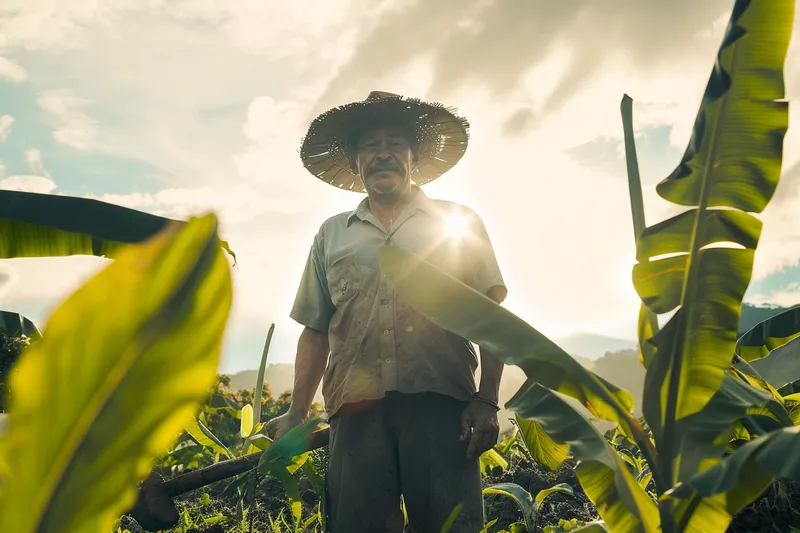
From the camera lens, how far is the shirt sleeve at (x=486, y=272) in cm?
240

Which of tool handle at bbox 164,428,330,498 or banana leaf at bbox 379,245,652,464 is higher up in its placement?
banana leaf at bbox 379,245,652,464

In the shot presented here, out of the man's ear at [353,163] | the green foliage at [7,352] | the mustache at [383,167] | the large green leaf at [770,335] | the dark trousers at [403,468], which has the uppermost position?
the man's ear at [353,163]

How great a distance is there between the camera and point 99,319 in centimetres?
38

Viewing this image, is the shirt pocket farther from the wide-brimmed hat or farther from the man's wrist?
the wide-brimmed hat

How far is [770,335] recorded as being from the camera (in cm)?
255

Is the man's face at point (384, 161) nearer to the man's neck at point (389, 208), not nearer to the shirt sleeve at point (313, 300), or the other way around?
the man's neck at point (389, 208)

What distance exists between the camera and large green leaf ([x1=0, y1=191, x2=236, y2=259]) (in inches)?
35.6

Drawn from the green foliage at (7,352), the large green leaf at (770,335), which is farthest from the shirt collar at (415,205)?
the large green leaf at (770,335)

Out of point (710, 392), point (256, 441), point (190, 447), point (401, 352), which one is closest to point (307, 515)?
point (190, 447)

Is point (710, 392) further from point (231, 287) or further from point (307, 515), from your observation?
point (307, 515)

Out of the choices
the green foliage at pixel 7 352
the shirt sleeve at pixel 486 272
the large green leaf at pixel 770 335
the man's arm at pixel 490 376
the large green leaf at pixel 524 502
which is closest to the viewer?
the green foliage at pixel 7 352

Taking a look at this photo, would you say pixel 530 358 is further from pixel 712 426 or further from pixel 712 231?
pixel 712 231

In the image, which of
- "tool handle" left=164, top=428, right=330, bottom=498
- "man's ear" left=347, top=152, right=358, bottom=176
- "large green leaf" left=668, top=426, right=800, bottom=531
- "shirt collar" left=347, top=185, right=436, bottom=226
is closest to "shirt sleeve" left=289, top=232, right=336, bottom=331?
"shirt collar" left=347, top=185, right=436, bottom=226

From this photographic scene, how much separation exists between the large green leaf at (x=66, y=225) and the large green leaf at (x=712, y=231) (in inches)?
45.5
